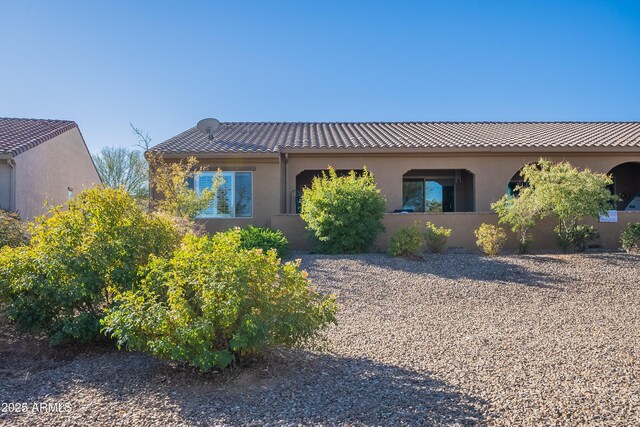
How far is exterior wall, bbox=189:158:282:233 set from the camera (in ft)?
48.7

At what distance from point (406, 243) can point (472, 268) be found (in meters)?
1.57

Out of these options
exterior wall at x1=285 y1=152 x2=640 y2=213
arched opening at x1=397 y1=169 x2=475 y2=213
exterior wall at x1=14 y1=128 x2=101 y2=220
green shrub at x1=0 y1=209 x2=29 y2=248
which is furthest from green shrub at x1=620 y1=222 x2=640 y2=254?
exterior wall at x1=14 y1=128 x2=101 y2=220

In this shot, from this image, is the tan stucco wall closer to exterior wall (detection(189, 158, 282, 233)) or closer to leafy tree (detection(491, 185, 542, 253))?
exterior wall (detection(189, 158, 282, 233))

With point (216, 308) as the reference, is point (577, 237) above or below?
above

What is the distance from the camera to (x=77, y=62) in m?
13.6

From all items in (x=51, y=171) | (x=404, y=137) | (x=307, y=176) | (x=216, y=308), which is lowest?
(x=216, y=308)

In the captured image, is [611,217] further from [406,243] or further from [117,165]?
[117,165]

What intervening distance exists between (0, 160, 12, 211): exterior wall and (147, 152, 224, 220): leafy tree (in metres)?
4.19

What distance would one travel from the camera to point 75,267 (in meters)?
5.58

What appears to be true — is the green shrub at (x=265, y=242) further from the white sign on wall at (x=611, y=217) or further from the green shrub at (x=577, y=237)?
the white sign on wall at (x=611, y=217)

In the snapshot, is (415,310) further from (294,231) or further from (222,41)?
(222,41)

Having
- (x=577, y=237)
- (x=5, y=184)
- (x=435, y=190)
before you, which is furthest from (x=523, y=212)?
(x=5, y=184)

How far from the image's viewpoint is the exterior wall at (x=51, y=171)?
1512 cm

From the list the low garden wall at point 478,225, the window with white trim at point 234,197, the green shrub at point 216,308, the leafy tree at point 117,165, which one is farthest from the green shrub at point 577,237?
the leafy tree at point 117,165
